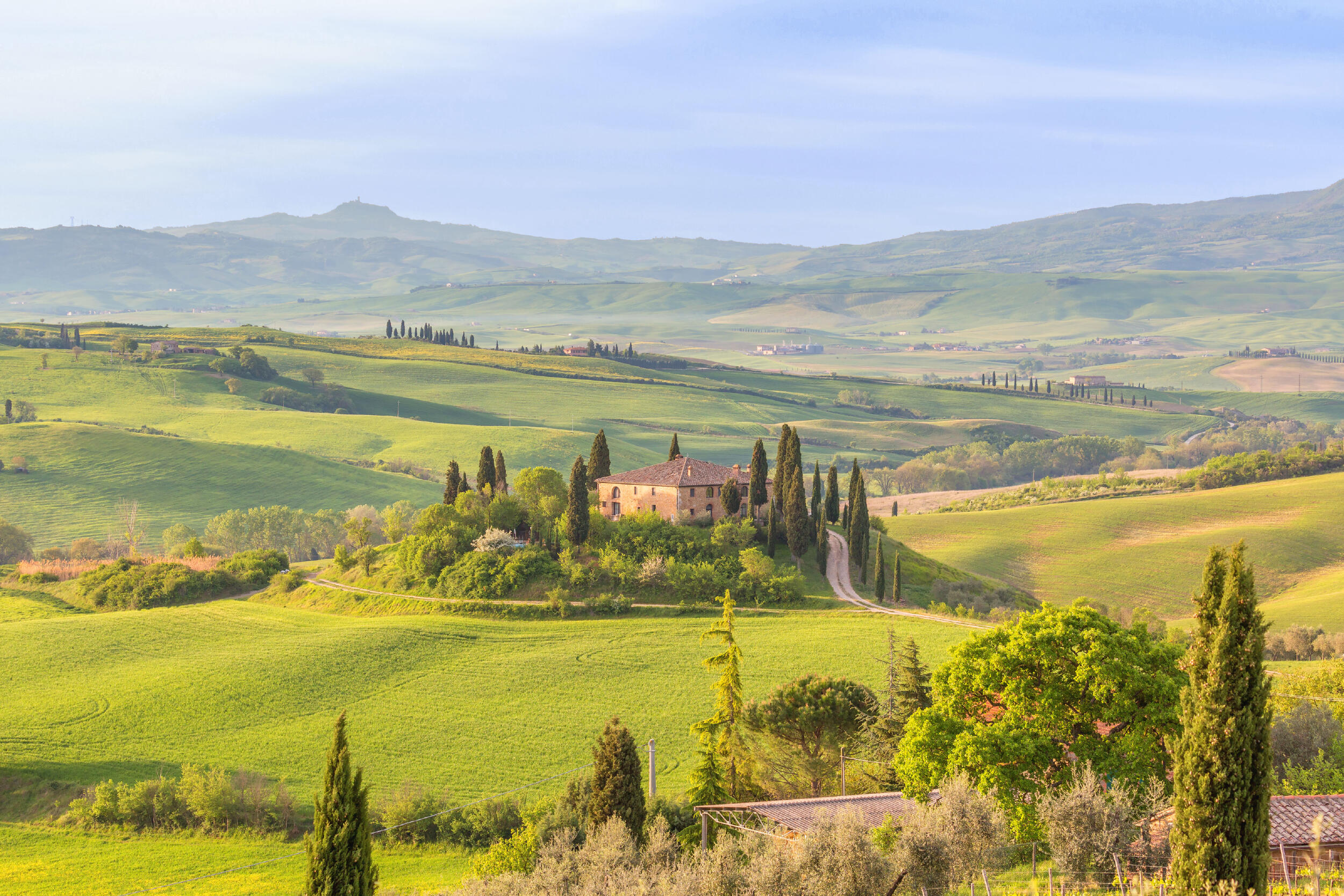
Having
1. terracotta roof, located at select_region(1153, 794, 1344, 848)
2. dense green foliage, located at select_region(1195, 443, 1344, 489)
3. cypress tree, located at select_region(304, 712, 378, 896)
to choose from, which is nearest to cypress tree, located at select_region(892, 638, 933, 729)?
terracotta roof, located at select_region(1153, 794, 1344, 848)

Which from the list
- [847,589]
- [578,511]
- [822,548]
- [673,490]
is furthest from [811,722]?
[673,490]

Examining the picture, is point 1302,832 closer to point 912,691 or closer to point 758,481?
point 912,691

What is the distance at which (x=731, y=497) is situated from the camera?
84.9 metres

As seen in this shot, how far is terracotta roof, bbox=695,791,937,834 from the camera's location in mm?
33812

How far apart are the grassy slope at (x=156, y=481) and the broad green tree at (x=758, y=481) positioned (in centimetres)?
6427

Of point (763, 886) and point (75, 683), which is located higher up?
point (763, 886)

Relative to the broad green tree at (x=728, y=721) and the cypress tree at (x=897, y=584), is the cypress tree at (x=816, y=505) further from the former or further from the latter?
the broad green tree at (x=728, y=721)

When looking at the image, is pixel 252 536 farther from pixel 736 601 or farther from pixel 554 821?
pixel 554 821

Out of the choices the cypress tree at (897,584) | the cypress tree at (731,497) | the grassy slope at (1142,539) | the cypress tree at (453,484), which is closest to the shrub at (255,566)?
the cypress tree at (453,484)

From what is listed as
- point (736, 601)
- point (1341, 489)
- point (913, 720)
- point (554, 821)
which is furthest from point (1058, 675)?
point (1341, 489)

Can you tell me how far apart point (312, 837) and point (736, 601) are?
2074 inches

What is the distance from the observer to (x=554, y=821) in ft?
125

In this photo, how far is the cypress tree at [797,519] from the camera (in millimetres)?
80875

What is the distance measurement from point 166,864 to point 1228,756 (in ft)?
118
